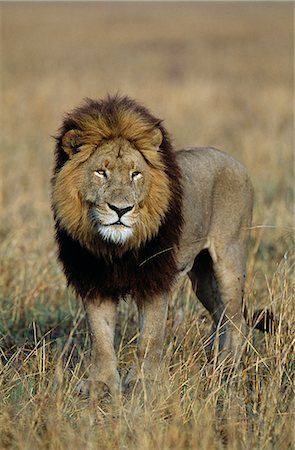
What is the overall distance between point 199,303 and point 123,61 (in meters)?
20.2

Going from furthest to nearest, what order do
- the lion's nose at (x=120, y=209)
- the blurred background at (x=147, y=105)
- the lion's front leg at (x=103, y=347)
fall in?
the blurred background at (x=147, y=105)
the lion's front leg at (x=103, y=347)
the lion's nose at (x=120, y=209)

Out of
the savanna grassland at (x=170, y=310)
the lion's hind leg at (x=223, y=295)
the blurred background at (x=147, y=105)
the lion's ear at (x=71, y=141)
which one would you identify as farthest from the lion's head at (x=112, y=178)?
the blurred background at (x=147, y=105)

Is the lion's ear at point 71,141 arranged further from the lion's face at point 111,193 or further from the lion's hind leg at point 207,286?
the lion's hind leg at point 207,286

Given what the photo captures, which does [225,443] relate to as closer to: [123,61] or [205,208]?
[205,208]

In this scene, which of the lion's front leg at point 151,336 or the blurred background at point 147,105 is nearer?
the lion's front leg at point 151,336

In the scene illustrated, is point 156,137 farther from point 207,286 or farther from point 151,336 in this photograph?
point 207,286

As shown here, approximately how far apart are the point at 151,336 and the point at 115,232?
2.15 feet

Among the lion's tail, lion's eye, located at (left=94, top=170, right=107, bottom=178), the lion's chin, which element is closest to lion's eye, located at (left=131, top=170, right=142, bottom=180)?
lion's eye, located at (left=94, top=170, right=107, bottom=178)

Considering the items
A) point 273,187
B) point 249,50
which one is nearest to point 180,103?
point 273,187

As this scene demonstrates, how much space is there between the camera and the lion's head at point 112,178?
3.88 m

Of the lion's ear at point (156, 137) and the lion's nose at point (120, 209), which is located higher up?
the lion's ear at point (156, 137)

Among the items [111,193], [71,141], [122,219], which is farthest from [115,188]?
[71,141]

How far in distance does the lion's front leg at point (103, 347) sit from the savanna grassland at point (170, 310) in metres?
0.10

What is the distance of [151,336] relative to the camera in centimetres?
424
